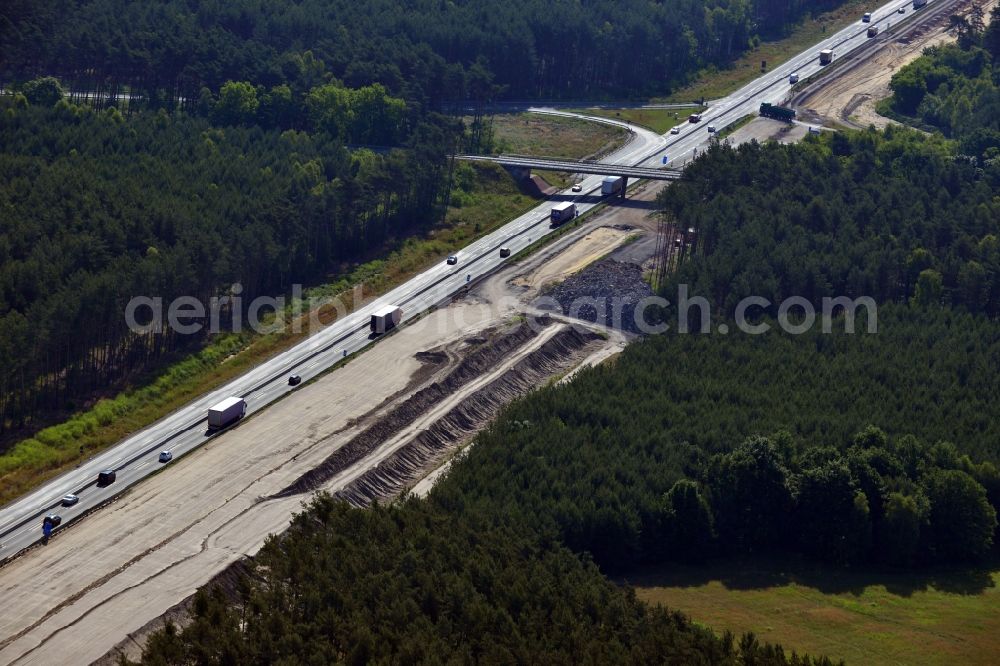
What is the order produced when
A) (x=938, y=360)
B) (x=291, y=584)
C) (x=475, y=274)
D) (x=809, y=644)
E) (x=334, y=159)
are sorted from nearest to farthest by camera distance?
(x=291, y=584) → (x=809, y=644) → (x=938, y=360) → (x=475, y=274) → (x=334, y=159)

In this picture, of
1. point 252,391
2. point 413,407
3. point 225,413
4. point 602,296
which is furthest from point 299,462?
point 602,296

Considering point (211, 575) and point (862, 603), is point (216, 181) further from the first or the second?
point (862, 603)

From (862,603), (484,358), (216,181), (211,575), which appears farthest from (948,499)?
(216,181)

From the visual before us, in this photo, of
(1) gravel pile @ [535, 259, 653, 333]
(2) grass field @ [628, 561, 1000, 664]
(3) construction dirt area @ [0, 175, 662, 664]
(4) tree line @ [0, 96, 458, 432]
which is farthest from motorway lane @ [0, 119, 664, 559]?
(2) grass field @ [628, 561, 1000, 664]

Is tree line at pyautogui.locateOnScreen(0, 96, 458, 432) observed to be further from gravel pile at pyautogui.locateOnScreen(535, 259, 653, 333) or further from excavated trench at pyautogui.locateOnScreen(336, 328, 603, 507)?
excavated trench at pyautogui.locateOnScreen(336, 328, 603, 507)

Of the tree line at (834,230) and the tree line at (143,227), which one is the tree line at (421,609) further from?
the tree line at (834,230)

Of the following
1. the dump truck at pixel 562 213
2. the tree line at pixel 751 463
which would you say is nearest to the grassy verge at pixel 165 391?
the dump truck at pixel 562 213
